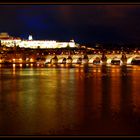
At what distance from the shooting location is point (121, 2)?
4004 mm

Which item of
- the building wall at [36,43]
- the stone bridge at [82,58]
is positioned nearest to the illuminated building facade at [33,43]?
the building wall at [36,43]

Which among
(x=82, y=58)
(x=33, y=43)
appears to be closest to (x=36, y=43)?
(x=33, y=43)

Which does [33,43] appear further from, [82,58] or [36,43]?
[82,58]

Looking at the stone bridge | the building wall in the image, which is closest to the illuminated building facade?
the building wall

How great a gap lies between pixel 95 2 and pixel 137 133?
3.60 metres

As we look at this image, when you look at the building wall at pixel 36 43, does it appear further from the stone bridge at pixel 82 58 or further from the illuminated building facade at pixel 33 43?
the stone bridge at pixel 82 58

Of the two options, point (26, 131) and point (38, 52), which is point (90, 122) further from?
point (38, 52)

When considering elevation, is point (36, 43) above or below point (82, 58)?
above

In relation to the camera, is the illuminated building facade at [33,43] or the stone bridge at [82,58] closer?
the stone bridge at [82,58]

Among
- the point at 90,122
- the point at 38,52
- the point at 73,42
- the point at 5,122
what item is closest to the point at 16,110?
the point at 5,122

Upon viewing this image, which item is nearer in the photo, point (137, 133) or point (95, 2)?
point (95, 2)

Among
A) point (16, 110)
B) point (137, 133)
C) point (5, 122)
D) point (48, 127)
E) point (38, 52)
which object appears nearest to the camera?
point (137, 133)

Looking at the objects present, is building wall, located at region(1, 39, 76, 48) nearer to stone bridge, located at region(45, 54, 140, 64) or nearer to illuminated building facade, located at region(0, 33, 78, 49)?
illuminated building facade, located at region(0, 33, 78, 49)

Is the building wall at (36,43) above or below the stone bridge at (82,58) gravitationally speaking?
above
